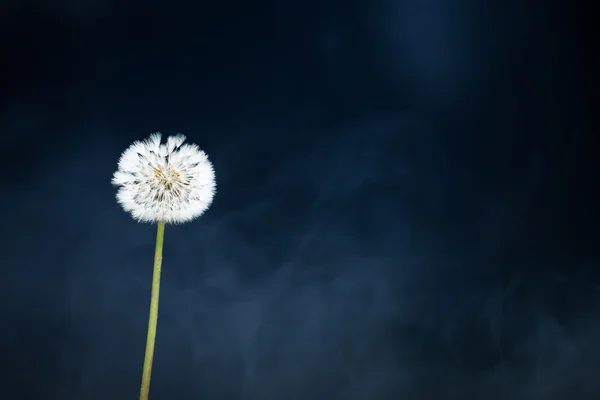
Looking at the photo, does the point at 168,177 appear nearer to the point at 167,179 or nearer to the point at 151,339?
the point at 167,179

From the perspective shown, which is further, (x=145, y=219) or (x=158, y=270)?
(x=145, y=219)

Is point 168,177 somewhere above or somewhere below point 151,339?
above

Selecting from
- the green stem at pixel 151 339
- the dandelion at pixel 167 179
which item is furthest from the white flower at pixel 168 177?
the green stem at pixel 151 339

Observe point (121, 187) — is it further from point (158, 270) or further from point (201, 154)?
point (158, 270)

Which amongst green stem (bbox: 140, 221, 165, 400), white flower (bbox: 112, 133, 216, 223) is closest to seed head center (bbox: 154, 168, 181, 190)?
white flower (bbox: 112, 133, 216, 223)

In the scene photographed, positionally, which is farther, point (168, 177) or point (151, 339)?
point (168, 177)

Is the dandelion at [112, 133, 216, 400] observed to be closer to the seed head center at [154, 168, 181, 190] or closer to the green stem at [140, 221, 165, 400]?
the seed head center at [154, 168, 181, 190]

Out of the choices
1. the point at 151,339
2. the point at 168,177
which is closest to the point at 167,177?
the point at 168,177

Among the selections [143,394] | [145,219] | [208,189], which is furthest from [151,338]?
[208,189]
